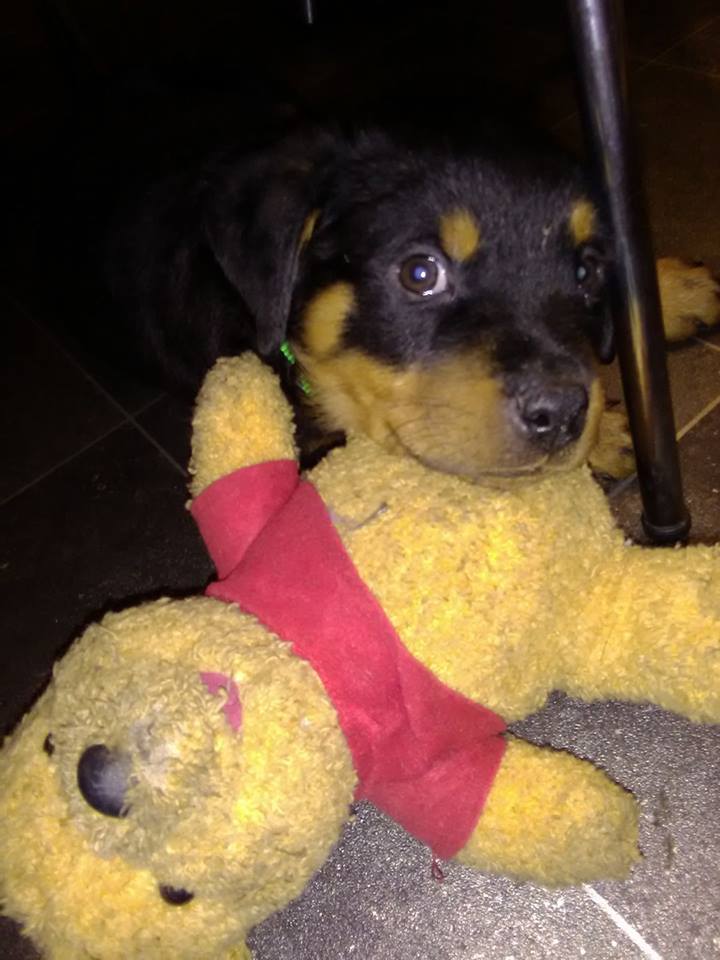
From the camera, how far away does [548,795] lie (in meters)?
1.10

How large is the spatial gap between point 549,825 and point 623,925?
458 millimetres

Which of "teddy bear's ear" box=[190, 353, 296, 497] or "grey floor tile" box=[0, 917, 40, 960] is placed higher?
"teddy bear's ear" box=[190, 353, 296, 497]

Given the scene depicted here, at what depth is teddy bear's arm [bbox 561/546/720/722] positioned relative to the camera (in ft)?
3.68

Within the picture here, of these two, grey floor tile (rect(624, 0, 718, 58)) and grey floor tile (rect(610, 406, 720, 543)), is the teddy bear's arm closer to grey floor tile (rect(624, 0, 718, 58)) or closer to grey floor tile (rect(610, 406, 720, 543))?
grey floor tile (rect(610, 406, 720, 543))

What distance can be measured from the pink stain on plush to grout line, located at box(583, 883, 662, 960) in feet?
2.47

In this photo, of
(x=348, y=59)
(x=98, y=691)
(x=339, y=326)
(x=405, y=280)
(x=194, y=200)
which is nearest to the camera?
(x=98, y=691)

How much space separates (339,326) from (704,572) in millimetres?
719

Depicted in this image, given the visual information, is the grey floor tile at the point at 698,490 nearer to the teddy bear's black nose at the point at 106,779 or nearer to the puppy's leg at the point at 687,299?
the puppy's leg at the point at 687,299

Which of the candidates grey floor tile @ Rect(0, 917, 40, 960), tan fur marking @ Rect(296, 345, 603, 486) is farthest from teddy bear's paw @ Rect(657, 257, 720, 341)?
grey floor tile @ Rect(0, 917, 40, 960)

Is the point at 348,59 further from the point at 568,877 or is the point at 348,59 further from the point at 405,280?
the point at 568,877

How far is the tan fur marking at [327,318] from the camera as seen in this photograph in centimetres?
152

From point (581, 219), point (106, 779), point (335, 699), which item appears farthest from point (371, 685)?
point (581, 219)

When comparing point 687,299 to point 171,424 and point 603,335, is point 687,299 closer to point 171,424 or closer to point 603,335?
point 603,335

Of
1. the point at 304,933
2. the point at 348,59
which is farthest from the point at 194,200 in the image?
the point at 348,59
